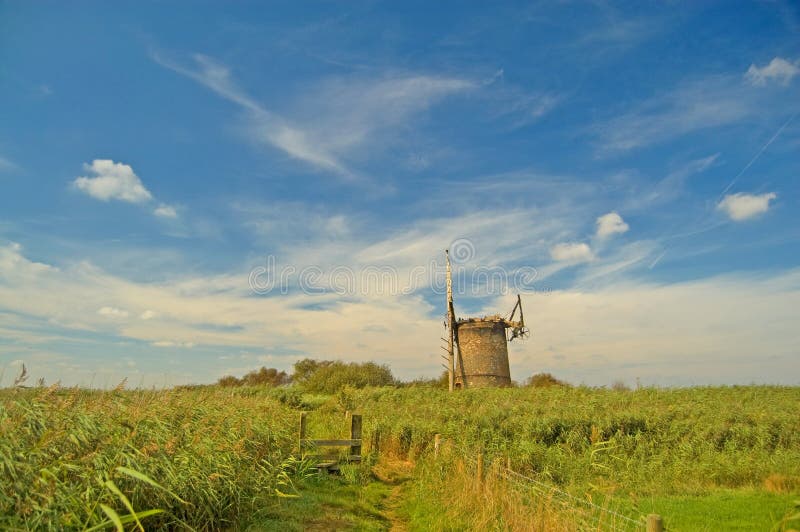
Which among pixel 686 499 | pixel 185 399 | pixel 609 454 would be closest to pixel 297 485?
pixel 185 399

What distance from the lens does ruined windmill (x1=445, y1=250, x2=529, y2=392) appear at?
32500mm

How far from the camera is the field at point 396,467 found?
5363mm

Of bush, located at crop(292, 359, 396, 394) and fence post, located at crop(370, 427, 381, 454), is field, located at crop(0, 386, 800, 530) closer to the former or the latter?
fence post, located at crop(370, 427, 381, 454)

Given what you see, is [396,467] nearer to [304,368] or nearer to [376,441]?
[376,441]

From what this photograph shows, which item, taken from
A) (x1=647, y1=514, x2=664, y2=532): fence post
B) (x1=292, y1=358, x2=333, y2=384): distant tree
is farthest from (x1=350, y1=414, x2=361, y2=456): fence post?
(x1=292, y1=358, x2=333, y2=384): distant tree

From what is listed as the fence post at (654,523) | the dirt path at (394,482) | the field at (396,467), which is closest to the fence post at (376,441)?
the field at (396,467)

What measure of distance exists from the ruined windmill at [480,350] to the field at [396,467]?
10.9 metres

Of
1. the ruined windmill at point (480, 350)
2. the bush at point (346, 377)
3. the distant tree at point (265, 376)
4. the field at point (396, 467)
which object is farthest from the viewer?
the distant tree at point (265, 376)

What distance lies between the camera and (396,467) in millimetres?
13617

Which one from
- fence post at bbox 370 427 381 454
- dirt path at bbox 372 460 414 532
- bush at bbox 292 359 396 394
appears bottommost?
dirt path at bbox 372 460 414 532

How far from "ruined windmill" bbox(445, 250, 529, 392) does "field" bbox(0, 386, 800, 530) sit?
35.8ft

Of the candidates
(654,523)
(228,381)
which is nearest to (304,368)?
(228,381)

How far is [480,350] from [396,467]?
A: 790 inches

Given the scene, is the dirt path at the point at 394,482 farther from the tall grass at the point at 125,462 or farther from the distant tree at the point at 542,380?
the distant tree at the point at 542,380
